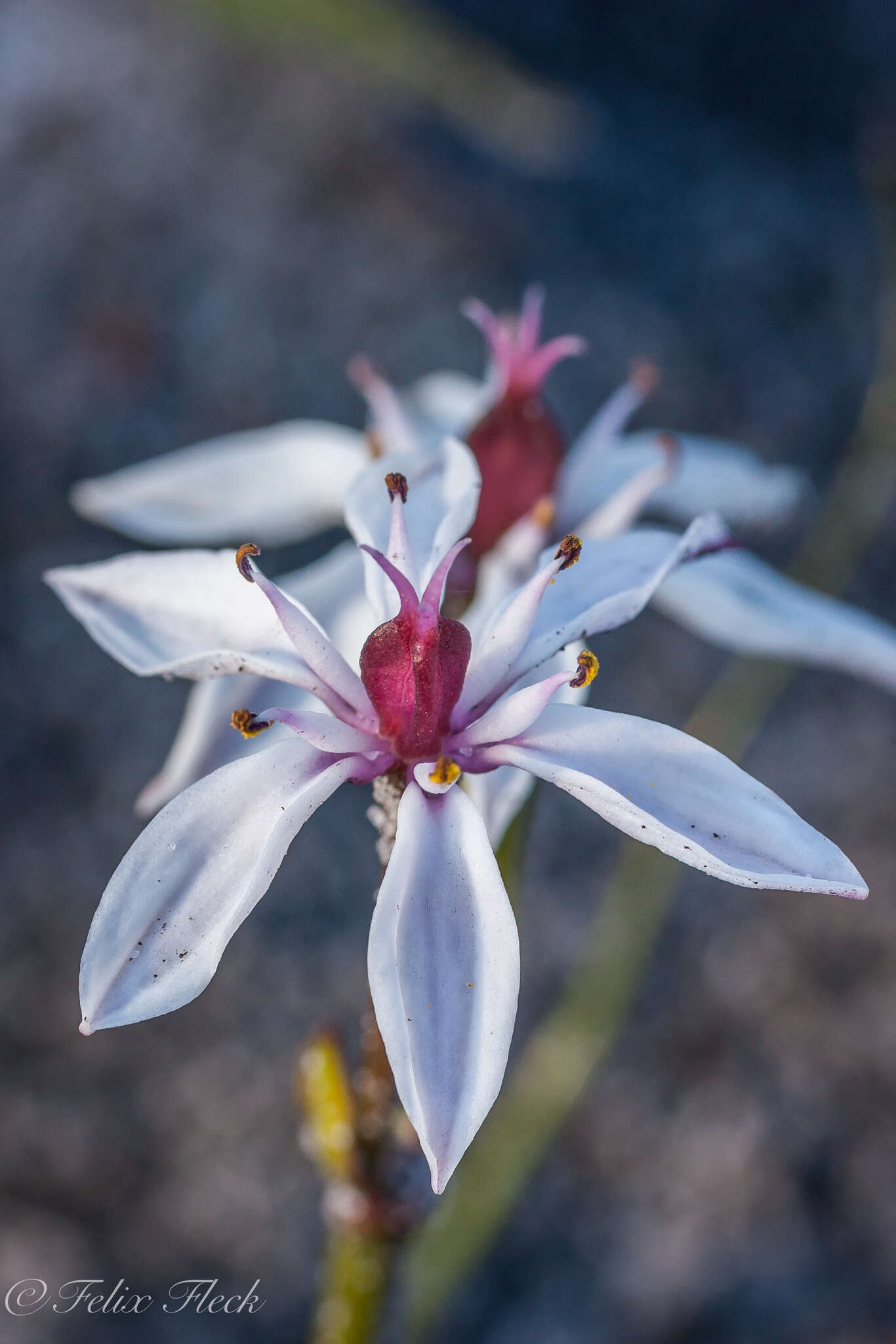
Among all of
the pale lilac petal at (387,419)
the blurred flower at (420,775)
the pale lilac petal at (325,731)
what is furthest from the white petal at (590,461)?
the pale lilac petal at (325,731)

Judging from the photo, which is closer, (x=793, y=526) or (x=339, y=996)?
(x=339, y=996)

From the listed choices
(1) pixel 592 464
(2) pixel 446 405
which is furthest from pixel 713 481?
(2) pixel 446 405

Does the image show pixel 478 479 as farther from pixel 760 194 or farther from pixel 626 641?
pixel 760 194

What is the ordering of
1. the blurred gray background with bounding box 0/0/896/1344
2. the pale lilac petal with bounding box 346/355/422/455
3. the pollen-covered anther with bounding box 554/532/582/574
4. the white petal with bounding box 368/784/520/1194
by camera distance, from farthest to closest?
the blurred gray background with bounding box 0/0/896/1344, the pale lilac petal with bounding box 346/355/422/455, the pollen-covered anther with bounding box 554/532/582/574, the white petal with bounding box 368/784/520/1194

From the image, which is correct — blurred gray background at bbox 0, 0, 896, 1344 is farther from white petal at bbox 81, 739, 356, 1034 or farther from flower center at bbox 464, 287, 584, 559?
white petal at bbox 81, 739, 356, 1034

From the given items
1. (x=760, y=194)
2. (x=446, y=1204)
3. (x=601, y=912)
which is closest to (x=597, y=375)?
(x=760, y=194)

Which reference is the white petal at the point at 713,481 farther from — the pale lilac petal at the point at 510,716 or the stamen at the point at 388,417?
the pale lilac petal at the point at 510,716

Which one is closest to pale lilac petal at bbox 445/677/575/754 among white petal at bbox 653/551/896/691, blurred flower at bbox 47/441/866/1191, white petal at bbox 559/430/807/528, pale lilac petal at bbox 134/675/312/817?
blurred flower at bbox 47/441/866/1191
